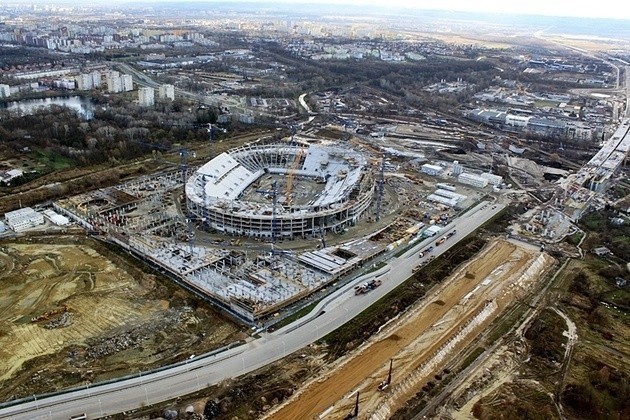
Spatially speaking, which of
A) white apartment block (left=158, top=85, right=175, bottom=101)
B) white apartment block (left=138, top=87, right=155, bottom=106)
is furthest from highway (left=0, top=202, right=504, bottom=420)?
white apartment block (left=158, top=85, right=175, bottom=101)

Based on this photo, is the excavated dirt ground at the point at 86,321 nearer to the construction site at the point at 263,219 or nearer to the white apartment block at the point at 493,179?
the construction site at the point at 263,219

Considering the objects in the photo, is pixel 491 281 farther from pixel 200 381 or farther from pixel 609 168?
pixel 609 168

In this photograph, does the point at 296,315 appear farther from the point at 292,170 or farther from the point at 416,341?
the point at 292,170

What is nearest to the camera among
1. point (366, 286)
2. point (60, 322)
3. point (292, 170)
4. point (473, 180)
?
point (60, 322)

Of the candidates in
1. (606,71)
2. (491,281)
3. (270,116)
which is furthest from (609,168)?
(606,71)

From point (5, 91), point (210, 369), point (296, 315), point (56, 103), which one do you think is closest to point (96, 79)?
point (56, 103)

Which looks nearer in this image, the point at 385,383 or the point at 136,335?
the point at 385,383

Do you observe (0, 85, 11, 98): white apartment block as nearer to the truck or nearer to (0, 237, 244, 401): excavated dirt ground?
(0, 237, 244, 401): excavated dirt ground
